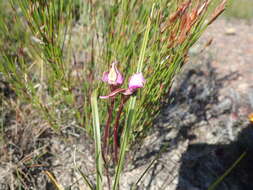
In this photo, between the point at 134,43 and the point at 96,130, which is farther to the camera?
the point at 134,43

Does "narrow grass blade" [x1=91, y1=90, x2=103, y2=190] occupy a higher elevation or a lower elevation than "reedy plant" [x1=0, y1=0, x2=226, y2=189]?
lower

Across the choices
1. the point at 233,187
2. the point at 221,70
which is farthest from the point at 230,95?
the point at 233,187

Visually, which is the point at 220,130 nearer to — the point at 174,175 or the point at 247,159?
the point at 247,159

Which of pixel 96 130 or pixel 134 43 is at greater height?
pixel 134 43

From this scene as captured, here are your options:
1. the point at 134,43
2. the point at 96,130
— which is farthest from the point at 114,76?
the point at 134,43

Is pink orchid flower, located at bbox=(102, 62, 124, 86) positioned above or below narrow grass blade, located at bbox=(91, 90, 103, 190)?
above

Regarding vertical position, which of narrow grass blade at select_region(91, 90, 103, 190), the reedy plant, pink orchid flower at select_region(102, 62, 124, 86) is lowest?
narrow grass blade at select_region(91, 90, 103, 190)

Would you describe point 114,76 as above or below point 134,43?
below

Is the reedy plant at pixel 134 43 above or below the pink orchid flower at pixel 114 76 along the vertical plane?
above

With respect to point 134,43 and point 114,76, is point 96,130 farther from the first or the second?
point 134,43

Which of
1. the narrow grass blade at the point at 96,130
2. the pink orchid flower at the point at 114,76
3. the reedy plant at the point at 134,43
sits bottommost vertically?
the narrow grass blade at the point at 96,130

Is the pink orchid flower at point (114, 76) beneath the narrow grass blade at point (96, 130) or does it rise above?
above

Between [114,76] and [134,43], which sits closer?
[114,76]
